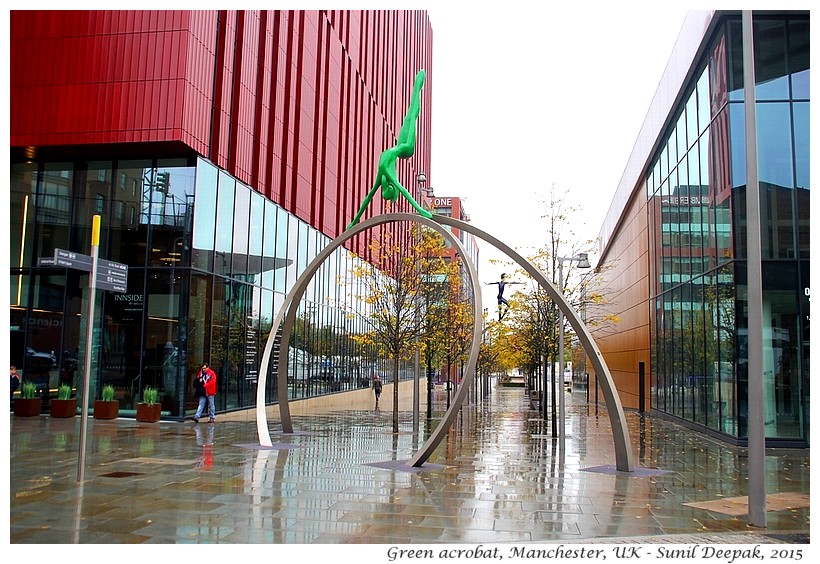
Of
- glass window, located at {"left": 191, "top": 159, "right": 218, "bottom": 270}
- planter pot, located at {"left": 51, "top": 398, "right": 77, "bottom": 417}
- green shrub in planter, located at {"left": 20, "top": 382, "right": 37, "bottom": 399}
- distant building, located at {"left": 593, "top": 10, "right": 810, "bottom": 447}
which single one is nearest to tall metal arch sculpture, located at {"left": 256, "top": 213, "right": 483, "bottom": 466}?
glass window, located at {"left": 191, "top": 159, "right": 218, "bottom": 270}

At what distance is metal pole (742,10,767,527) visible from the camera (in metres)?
9.09

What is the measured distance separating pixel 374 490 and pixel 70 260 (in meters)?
5.83

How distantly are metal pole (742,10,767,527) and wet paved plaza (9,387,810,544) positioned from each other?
463 mm

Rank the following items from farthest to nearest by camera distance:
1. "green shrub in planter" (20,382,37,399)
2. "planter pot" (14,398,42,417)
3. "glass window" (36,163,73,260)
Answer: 1. "glass window" (36,163,73,260)
2. "green shrub in planter" (20,382,37,399)
3. "planter pot" (14,398,42,417)

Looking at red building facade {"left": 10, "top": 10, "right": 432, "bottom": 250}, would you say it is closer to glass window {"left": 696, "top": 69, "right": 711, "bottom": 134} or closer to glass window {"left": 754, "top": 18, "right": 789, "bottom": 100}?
glass window {"left": 696, "top": 69, "right": 711, "bottom": 134}

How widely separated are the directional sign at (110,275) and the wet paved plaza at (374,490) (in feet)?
10.2

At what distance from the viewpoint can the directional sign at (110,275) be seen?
474 inches

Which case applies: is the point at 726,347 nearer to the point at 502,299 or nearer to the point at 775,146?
the point at 775,146

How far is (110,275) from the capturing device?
40.2 ft

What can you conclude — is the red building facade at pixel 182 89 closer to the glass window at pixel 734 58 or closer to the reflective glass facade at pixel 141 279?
the reflective glass facade at pixel 141 279

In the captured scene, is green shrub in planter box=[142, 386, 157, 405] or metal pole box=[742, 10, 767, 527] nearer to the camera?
metal pole box=[742, 10, 767, 527]

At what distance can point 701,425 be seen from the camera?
2245cm

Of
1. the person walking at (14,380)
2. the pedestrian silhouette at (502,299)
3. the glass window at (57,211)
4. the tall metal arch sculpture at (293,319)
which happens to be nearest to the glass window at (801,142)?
the pedestrian silhouette at (502,299)

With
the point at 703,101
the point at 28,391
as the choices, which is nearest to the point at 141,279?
the point at 28,391
